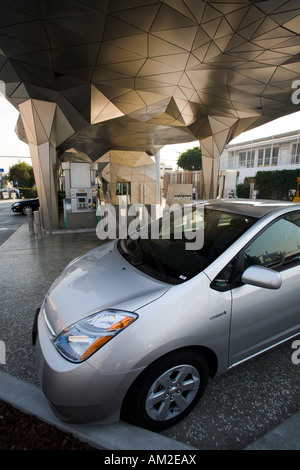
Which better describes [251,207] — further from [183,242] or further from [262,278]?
[262,278]

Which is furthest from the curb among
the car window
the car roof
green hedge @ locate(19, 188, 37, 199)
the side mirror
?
green hedge @ locate(19, 188, 37, 199)

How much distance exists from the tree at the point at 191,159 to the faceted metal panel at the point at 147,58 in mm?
41911

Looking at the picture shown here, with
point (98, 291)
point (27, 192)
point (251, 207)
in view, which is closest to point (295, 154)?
point (251, 207)

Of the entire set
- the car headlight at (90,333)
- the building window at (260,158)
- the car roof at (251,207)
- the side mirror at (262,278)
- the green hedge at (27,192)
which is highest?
the building window at (260,158)

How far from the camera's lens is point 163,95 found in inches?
417

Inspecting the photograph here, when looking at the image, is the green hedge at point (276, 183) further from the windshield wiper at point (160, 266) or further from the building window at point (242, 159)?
the windshield wiper at point (160, 266)

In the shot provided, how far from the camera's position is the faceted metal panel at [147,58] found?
5543 millimetres

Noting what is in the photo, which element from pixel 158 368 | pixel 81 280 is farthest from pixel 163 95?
pixel 158 368

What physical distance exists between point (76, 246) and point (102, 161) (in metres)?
22.0

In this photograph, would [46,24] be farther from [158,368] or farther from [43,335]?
[158,368]

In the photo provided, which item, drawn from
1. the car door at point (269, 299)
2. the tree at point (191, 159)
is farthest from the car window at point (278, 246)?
the tree at point (191, 159)

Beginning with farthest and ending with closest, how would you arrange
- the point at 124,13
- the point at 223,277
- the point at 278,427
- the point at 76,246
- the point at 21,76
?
the point at 21,76 < the point at 76,246 < the point at 124,13 < the point at 223,277 < the point at 278,427

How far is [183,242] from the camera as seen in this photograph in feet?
8.88

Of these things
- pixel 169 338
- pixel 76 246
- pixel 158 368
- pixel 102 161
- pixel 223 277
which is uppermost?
pixel 102 161
